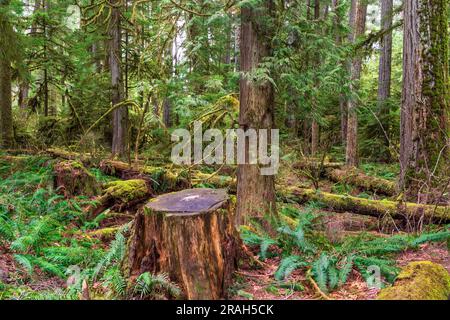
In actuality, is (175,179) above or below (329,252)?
above

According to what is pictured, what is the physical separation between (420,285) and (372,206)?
4395mm

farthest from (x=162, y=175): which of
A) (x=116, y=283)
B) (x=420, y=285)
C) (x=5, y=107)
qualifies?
(x=420, y=285)

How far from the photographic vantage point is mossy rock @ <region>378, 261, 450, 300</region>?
3.43 metres

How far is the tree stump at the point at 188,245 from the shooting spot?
387 cm

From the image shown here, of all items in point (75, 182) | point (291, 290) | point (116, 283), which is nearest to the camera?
point (116, 283)

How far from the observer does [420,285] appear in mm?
3551

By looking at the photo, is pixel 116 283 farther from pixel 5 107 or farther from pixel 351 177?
pixel 5 107

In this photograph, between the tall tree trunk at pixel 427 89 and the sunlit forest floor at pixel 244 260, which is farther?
the tall tree trunk at pixel 427 89

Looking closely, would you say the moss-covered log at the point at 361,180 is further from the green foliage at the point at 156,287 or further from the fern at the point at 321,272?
the green foliage at the point at 156,287

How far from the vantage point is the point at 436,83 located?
23.4 feet

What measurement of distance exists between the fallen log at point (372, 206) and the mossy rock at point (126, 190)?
3.25m

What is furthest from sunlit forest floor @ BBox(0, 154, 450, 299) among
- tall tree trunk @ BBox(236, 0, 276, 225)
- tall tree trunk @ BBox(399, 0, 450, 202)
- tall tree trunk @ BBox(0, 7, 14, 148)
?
tall tree trunk @ BBox(0, 7, 14, 148)

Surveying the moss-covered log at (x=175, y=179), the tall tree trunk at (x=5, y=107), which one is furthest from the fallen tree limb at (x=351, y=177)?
the tall tree trunk at (x=5, y=107)
